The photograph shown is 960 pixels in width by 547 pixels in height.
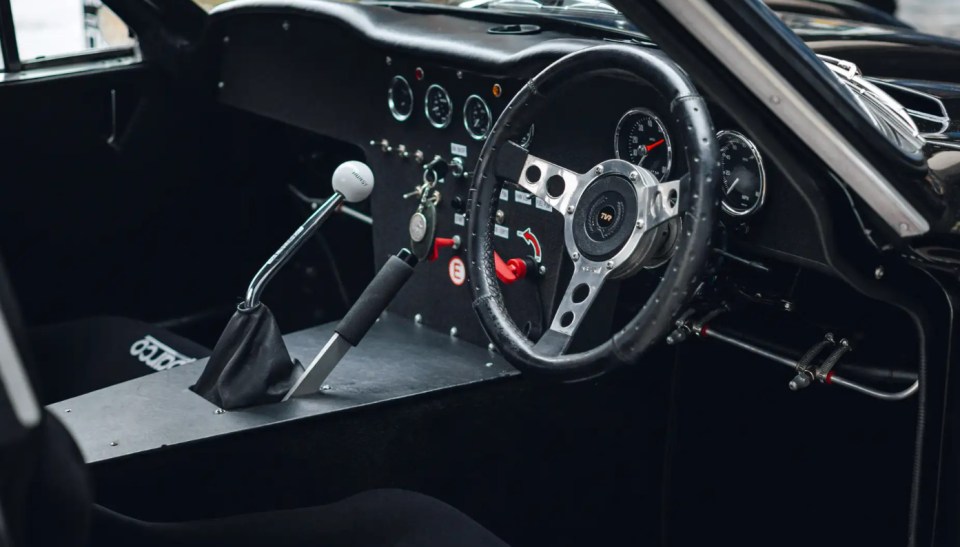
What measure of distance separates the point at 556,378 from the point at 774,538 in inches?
34.0

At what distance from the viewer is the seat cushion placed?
234 centimetres

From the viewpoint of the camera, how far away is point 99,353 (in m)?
2.43

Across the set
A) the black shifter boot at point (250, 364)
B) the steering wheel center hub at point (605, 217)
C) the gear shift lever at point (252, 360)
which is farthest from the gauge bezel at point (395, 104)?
the steering wheel center hub at point (605, 217)

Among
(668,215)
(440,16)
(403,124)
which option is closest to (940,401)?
(668,215)

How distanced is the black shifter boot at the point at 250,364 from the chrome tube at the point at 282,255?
0.02 metres

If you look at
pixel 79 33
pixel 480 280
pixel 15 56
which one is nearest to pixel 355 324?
pixel 480 280

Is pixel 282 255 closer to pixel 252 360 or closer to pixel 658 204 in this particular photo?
pixel 252 360

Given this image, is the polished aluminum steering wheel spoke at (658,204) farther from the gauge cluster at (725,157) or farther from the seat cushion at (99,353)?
the seat cushion at (99,353)

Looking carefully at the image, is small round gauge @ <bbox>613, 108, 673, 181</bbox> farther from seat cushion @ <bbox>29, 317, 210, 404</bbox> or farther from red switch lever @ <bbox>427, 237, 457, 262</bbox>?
seat cushion @ <bbox>29, 317, 210, 404</bbox>

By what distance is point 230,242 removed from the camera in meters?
2.92

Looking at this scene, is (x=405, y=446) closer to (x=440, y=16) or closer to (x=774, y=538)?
(x=774, y=538)

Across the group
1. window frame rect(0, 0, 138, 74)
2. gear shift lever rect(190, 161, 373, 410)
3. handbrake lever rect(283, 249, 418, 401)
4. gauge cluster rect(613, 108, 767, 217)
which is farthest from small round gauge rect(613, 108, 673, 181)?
window frame rect(0, 0, 138, 74)

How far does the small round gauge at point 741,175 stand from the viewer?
160cm

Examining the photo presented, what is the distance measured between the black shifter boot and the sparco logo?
617 mm
